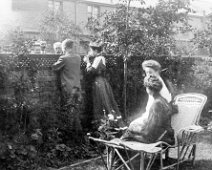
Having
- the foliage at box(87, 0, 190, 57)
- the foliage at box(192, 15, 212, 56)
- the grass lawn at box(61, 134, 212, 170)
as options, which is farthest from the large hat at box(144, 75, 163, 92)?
the foliage at box(192, 15, 212, 56)

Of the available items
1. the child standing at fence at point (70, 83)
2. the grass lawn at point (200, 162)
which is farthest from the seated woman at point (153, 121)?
the child standing at fence at point (70, 83)

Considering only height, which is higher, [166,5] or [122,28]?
[166,5]

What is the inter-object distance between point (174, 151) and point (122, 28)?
2914 mm

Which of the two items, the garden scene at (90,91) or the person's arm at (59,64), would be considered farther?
the person's arm at (59,64)

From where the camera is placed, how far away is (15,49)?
21.3 feet

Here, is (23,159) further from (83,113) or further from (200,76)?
(200,76)

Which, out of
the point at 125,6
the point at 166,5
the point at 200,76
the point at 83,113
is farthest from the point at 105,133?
the point at 200,76

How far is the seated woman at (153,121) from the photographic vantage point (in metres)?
5.22

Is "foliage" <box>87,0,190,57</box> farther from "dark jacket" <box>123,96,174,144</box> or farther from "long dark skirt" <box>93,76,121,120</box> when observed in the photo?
"dark jacket" <box>123,96,174,144</box>

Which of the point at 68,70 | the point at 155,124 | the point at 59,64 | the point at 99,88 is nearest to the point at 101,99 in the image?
the point at 99,88

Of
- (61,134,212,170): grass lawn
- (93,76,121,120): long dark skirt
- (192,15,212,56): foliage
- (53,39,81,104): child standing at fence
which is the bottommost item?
(61,134,212,170): grass lawn

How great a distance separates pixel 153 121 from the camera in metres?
5.23

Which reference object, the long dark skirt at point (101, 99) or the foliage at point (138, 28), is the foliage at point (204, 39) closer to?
the foliage at point (138, 28)

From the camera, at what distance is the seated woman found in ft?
17.1
